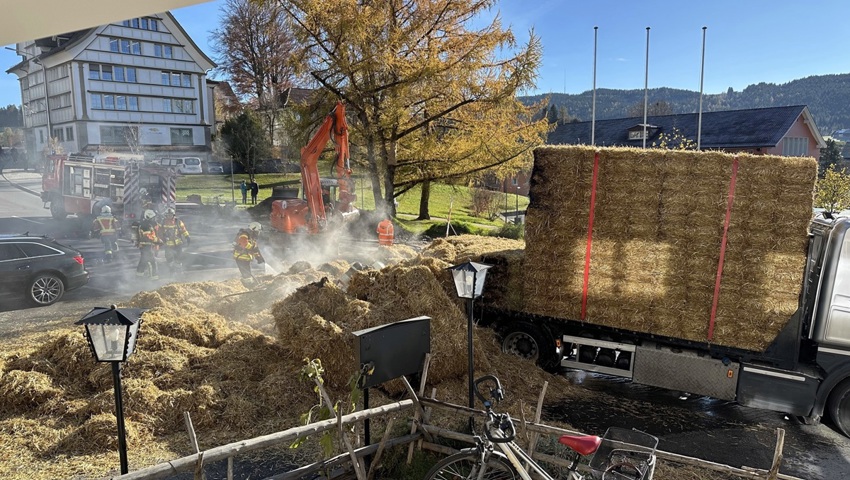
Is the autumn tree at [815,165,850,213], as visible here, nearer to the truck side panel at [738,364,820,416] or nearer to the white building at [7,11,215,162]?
the truck side panel at [738,364,820,416]

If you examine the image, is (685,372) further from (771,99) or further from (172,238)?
(771,99)

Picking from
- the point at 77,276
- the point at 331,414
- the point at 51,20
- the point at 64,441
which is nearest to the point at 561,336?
the point at 331,414

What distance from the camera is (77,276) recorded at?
13.5 metres

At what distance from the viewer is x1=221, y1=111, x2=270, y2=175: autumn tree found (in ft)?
124

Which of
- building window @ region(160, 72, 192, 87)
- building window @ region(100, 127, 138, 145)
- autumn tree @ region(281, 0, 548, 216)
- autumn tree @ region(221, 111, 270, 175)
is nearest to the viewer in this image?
autumn tree @ region(281, 0, 548, 216)

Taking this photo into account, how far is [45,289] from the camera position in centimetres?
1309

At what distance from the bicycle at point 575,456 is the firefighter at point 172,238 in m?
13.2

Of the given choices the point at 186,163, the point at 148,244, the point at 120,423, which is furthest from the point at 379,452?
the point at 186,163

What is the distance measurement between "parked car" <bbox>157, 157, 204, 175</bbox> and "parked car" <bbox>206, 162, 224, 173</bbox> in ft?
2.89

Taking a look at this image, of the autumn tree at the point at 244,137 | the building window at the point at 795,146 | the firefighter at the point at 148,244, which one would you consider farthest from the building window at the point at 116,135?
the building window at the point at 795,146

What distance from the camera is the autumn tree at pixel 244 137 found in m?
37.8

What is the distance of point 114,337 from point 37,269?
35.3 feet

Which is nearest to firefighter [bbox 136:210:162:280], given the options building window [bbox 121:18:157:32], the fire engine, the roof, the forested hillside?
the fire engine

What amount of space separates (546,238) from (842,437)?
180 inches
